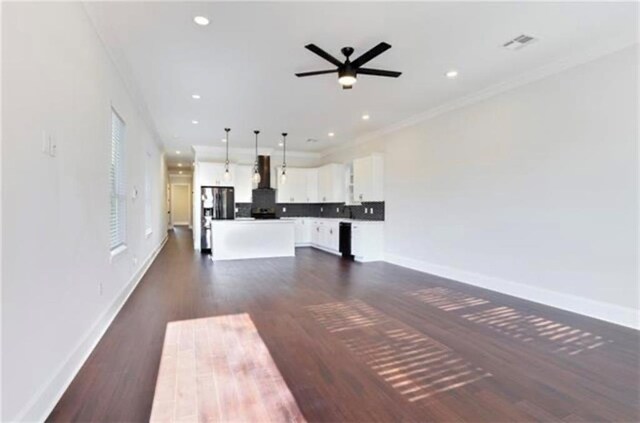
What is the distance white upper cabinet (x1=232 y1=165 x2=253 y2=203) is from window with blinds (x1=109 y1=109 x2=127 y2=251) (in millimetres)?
4879

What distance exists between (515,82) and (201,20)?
388 cm

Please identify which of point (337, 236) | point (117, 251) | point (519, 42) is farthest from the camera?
point (337, 236)

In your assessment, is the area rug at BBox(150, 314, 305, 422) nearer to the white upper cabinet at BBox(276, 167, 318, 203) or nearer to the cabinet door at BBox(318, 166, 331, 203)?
the cabinet door at BBox(318, 166, 331, 203)

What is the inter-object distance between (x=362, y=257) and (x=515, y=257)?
10.7ft

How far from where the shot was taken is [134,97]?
16.4ft

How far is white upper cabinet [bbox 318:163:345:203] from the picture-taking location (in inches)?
361

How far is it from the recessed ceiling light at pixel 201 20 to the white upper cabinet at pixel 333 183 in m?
6.32

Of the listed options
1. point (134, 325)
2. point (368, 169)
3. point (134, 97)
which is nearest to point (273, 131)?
point (368, 169)

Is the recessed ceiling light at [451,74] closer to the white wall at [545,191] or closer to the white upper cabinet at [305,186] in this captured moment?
the white wall at [545,191]

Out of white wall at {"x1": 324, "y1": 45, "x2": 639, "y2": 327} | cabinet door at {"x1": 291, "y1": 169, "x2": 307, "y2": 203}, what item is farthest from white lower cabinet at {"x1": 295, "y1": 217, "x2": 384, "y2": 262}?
white wall at {"x1": 324, "y1": 45, "x2": 639, "y2": 327}

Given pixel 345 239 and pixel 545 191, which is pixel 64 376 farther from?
pixel 345 239

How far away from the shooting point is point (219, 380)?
2.34 metres

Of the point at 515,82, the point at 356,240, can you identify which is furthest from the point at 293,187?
the point at 515,82

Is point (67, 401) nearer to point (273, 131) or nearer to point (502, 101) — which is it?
point (502, 101)
